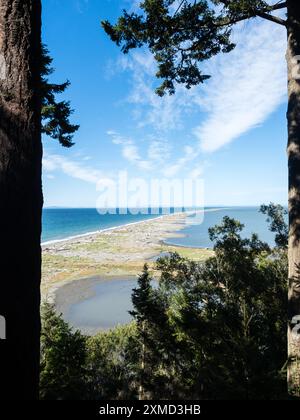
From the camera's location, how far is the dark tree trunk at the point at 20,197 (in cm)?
198

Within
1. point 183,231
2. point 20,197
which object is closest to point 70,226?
point 183,231

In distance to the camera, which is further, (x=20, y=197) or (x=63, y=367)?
(x=63, y=367)

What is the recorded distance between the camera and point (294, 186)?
4.87m

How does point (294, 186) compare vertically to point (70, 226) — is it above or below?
above

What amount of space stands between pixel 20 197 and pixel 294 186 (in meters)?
4.47

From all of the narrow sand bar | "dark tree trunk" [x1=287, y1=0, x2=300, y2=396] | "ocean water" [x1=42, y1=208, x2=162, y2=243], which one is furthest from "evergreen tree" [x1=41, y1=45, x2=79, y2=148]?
"ocean water" [x1=42, y1=208, x2=162, y2=243]

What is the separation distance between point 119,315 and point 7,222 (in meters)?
26.1

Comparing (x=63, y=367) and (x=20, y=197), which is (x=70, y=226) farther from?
(x=20, y=197)

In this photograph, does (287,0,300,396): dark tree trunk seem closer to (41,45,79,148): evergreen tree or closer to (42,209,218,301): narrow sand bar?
(41,45,79,148): evergreen tree

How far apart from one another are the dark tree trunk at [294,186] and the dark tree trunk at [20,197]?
413cm

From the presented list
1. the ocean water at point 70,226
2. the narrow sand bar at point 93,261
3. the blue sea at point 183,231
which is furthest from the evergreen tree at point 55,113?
the ocean water at point 70,226

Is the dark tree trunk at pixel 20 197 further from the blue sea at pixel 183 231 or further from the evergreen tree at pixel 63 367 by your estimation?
the blue sea at pixel 183 231

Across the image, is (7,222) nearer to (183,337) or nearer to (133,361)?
(183,337)
